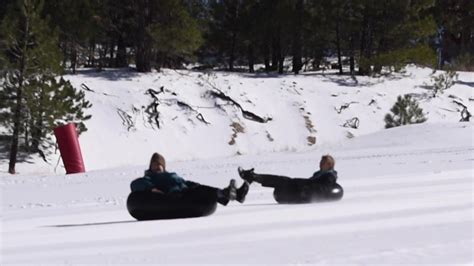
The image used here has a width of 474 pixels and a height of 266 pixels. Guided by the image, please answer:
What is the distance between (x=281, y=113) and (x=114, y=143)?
7716 millimetres

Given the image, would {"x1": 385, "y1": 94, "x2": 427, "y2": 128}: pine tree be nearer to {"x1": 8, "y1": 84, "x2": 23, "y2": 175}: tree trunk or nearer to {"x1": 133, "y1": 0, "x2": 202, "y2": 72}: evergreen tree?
{"x1": 133, "y1": 0, "x2": 202, "y2": 72}: evergreen tree

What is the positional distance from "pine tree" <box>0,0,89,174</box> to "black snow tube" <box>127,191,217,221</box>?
43.7 feet

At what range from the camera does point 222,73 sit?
33.4 m

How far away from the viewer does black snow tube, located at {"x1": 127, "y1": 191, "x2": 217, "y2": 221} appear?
891cm

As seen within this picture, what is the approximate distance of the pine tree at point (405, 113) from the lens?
29.5 meters

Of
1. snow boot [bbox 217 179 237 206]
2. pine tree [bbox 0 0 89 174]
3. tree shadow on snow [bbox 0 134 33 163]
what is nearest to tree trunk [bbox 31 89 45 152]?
pine tree [bbox 0 0 89 174]

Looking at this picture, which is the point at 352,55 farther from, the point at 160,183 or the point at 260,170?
the point at 160,183

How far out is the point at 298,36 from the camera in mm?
35062

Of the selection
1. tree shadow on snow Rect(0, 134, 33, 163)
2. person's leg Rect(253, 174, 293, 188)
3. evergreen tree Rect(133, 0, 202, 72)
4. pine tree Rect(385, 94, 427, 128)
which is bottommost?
tree shadow on snow Rect(0, 134, 33, 163)

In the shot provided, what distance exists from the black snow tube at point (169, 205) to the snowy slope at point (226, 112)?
14.8m

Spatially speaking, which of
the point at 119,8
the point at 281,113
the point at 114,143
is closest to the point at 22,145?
the point at 114,143

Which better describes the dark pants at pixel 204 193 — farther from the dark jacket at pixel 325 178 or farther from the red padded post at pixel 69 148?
the red padded post at pixel 69 148

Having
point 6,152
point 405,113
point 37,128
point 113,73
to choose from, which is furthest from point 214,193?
point 113,73

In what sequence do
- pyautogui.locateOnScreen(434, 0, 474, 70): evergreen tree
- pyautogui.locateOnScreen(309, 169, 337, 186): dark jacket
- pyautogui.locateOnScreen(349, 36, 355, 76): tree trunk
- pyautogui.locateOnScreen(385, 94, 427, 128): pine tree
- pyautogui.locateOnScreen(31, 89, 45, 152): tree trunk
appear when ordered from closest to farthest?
pyautogui.locateOnScreen(309, 169, 337, 186): dark jacket < pyautogui.locateOnScreen(31, 89, 45, 152): tree trunk < pyautogui.locateOnScreen(385, 94, 427, 128): pine tree < pyautogui.locateOnScreen(349, 36, 355, 76): tree trunk < pyautogui.locateOnScreen(434, 0, 474, 70): evergreen tree
